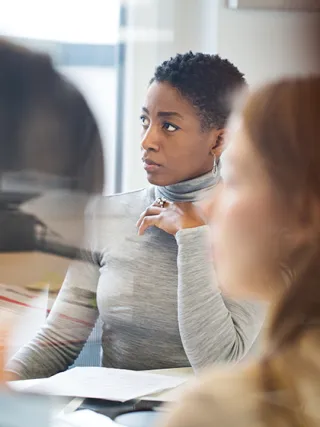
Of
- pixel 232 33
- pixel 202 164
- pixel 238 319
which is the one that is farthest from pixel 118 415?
pixel 232 33

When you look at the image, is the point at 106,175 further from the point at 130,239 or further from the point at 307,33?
the point at 307,33

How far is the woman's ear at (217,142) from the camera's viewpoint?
0.63 metres

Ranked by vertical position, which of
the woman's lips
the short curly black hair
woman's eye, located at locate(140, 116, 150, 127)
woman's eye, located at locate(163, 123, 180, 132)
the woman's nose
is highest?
the short curly black hair

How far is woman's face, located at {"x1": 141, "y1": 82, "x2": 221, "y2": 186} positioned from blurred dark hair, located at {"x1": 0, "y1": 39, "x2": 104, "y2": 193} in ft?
0.21

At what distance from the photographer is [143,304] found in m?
0.68

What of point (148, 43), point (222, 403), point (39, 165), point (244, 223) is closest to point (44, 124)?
point (39, 165)

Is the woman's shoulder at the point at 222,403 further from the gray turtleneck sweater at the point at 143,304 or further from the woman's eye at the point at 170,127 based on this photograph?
the woman's eye at the point at 170,127

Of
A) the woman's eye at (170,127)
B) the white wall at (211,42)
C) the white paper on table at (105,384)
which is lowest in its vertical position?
the white paper on table at (105,384)

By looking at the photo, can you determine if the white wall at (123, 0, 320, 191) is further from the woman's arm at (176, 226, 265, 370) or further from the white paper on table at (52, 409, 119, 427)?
the white paper on table at (52, 409, 119, 427)

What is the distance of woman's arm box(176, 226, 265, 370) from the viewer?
0.63 meters

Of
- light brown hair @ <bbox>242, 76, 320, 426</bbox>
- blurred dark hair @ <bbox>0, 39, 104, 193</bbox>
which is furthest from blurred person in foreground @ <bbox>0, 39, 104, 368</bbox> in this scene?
light brown hair @ <bbox>242, 76, 320, 426</bbox>

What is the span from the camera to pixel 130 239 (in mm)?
684

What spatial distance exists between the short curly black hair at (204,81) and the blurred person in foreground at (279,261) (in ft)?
0.11

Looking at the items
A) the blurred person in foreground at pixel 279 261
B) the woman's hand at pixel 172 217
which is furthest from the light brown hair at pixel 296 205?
the woman's hand at pixel 172 217
